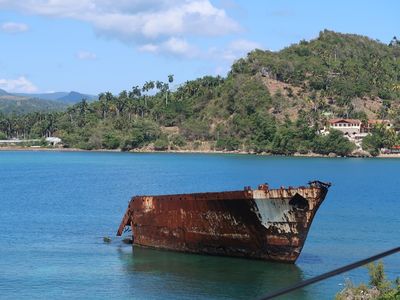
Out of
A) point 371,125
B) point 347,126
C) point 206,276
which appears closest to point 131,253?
point 206,276

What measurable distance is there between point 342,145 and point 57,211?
125m

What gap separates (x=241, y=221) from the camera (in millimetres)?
32938

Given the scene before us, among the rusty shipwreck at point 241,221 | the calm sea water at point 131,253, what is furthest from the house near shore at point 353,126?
the rusty shipwreck at point 241,221

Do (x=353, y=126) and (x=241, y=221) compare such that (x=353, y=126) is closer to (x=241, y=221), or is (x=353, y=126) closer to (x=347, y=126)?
(x=347, y=126)

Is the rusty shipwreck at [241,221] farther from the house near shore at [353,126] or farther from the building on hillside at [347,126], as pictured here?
the house near shore at [353,126]

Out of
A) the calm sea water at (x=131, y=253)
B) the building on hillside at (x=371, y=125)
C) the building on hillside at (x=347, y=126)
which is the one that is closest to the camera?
the calm sea water at (x=131, y=253)

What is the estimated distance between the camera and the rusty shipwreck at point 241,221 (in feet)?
104

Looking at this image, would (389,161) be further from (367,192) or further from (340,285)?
(340,285)

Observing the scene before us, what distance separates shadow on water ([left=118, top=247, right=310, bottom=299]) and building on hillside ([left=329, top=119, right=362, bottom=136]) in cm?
14991

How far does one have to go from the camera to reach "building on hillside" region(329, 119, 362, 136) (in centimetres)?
18162

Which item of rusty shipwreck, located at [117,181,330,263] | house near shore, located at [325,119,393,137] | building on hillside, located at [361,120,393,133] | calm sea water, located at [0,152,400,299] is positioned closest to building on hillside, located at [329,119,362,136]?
house near shore, located at [325,119,393,137]

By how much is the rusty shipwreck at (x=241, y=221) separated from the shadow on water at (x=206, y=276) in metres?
0.56

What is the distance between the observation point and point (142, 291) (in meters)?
29.5

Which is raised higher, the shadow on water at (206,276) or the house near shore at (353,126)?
the house near shore at (353,126)
